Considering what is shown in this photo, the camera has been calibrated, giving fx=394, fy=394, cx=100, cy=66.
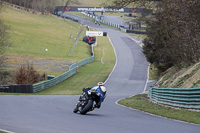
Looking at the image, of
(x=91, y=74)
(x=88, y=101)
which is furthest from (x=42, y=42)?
(x=88, y=101)

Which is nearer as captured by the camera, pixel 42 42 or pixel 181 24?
pixel 181 24

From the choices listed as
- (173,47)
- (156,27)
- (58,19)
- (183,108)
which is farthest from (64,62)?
(58,19)

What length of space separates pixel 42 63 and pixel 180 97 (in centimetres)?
4140

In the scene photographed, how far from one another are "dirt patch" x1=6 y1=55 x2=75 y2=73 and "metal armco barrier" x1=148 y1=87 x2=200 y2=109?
108 feet

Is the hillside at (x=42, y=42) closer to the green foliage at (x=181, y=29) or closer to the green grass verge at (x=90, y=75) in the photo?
the green grass verge at (x=90, y=75)

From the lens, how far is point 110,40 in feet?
303

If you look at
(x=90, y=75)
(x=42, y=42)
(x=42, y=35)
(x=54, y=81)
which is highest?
(x=42, y=35)

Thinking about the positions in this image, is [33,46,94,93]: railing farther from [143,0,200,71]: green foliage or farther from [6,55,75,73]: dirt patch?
[143,0,200,71]: green foliage

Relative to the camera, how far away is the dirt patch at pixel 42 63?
53.3m

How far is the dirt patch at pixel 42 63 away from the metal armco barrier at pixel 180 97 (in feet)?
108

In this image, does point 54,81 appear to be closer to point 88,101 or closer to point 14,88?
point 14,88

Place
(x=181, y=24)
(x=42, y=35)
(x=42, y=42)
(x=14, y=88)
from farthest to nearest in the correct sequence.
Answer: (x=42, y=35), (x=42, y=42), (x=14, y=88), (x=181, y=24)

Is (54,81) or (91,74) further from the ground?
(54,81)

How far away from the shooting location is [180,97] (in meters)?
18.2
